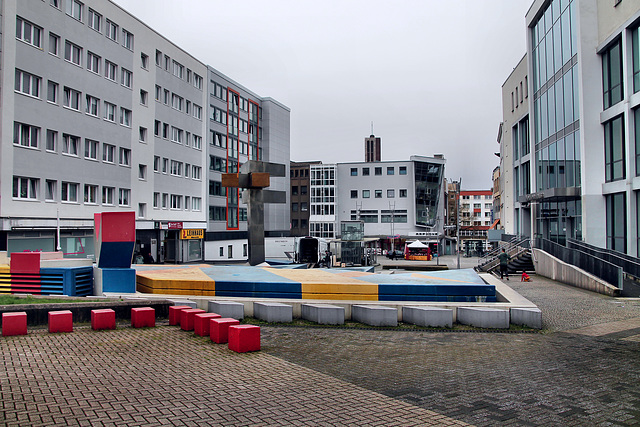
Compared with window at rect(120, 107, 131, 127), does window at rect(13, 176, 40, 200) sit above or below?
below

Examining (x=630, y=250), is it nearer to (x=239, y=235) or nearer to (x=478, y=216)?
(x=239, y=235)

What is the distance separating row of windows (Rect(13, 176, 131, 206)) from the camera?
31688mm

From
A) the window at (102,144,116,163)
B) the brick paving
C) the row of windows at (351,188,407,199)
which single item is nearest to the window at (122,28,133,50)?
the window at (102,144,116,163)

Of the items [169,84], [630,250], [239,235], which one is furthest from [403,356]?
[239,235]

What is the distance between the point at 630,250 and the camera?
2452cm

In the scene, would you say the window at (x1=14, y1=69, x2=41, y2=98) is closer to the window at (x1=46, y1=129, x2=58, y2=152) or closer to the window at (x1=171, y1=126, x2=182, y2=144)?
the window at (x1=46, y1=129, x2=58, y2=152)

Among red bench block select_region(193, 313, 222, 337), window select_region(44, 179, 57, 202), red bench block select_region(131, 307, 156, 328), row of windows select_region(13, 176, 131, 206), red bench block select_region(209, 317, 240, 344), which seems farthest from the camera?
window select_region(44, 179, 57, 202)

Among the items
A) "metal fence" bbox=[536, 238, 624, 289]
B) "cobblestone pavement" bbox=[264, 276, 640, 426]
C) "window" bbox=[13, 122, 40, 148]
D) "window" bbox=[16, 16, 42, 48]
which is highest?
"window" bbox=[16, 16, 42, 48]

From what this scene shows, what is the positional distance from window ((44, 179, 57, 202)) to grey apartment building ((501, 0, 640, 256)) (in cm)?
3223

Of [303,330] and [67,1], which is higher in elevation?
[67,1]

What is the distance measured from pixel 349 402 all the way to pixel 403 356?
355 cm

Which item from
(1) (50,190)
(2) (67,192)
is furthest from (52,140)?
(2) (67,192)

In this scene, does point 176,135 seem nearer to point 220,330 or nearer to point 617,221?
point 617,221

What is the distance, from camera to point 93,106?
3828 centimetres
